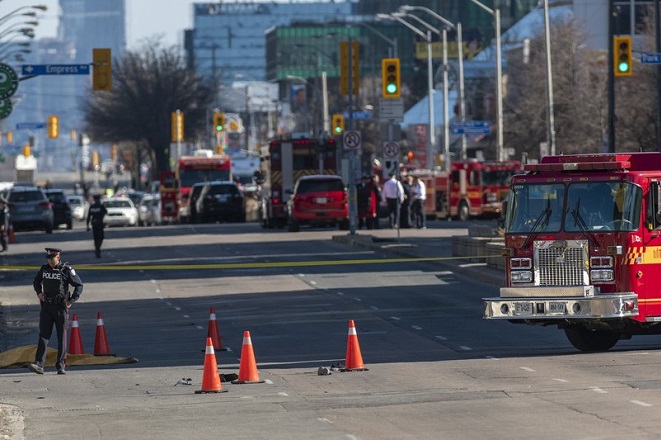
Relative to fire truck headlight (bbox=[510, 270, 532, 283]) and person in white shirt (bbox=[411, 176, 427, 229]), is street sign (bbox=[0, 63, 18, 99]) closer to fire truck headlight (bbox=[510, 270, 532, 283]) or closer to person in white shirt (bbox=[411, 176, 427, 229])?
person in white shirt (bbox=[411, 176, 427, 229])

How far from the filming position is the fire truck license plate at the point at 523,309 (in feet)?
65.1

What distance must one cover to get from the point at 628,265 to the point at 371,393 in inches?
165

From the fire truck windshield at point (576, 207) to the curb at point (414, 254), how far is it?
437 inches

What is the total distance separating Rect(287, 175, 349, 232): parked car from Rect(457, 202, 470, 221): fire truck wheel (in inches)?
490

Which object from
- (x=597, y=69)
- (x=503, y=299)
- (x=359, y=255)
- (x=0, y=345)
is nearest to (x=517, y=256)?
(x=503, y=299)

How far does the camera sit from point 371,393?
675 inches

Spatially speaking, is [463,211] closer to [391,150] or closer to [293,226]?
[293,226]

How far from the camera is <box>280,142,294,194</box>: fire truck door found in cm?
6328

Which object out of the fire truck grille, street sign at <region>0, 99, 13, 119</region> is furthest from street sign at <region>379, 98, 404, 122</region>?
the fire truck grille

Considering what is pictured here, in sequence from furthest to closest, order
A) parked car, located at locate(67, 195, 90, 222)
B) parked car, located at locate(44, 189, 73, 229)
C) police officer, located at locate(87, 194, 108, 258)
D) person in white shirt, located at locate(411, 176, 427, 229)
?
parked car, located at locate(67, 195, 90, 222)
parked car, located at locate(44, 189, 73, 229)
person in white shirt, located at locate(411, 176, 427, 229)
police officer, located at locate(87, 194, 108, 258)

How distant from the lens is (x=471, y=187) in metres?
68.2

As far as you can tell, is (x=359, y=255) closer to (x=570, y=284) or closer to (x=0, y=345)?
(x=0, y=345)

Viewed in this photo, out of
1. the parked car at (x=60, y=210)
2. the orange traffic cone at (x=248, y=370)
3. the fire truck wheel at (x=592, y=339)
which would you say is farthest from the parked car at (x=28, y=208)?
the orange traffic cone at (x=248, y=370)

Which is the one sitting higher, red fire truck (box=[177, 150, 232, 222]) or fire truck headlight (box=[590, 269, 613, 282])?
red fire truck (box=[177, 150, 232, 222])
